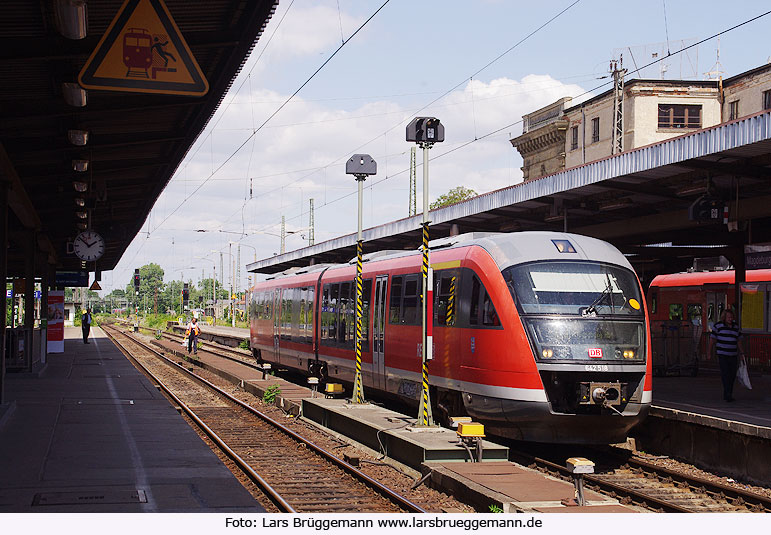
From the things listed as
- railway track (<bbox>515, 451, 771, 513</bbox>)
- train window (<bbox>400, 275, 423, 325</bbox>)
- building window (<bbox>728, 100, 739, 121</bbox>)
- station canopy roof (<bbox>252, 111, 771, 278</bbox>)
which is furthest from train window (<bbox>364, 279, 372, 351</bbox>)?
building window (<bbox>728, 100, 739, 121</bbox>)

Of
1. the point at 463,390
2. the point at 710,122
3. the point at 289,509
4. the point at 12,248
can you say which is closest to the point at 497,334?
the point at 463,390

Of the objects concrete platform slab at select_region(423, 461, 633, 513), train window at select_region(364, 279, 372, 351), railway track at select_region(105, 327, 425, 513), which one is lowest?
railway track at select_region(105, 327, 425, 513)

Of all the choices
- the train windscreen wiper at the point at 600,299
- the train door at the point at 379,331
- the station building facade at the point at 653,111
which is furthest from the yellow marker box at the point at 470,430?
the station building facade at the point at 653,111

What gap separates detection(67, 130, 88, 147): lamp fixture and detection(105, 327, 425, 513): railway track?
545 centimetres

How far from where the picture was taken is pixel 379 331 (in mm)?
17219

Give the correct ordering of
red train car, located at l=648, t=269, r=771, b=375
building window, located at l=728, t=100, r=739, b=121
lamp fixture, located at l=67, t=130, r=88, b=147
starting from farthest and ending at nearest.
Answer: building window, located at l=728, t=100, r=739, b=121 < red train car, located at l=648, t=269, r=771, b=375 < lamp fixture, located at l=67, t=130, r=88, b=147

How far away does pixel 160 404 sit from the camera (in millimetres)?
19062

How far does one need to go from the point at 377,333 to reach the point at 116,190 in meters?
9.61

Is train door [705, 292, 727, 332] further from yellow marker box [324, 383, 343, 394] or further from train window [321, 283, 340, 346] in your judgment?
yellow marker box [324, 383, 343, 394]

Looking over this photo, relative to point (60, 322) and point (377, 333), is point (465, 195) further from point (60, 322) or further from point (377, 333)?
point (377, 333)

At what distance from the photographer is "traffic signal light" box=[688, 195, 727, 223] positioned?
15859 mm

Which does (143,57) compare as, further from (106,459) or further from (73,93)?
(106,459)

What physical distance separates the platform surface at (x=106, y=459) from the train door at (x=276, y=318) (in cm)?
653

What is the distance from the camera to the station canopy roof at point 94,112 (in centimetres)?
1051
